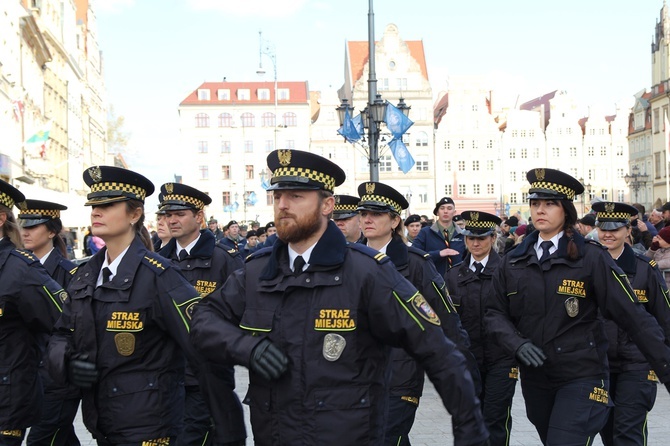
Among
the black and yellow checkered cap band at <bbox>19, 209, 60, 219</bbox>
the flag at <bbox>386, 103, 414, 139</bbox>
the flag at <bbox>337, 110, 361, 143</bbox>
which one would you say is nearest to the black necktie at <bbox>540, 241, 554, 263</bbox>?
the black and yellow checkered cap band at <bbox>19, 209, 60, 219</bbox>

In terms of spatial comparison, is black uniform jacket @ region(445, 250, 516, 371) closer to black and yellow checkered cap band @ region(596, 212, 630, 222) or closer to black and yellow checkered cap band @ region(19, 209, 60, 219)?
black and yellow checkered cap band @ region(596, 212, 630, 222)

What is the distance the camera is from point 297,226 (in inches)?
168

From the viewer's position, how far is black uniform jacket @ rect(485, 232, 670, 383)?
19.6ft

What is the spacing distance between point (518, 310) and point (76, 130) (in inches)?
2435

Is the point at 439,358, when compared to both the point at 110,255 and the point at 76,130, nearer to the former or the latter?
the point at 110,255

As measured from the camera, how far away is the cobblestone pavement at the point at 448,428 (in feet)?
29.3

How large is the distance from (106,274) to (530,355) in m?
2.68

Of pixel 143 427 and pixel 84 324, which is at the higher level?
pixel 84 324

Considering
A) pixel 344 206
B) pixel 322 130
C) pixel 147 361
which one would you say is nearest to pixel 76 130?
pixel 322 130

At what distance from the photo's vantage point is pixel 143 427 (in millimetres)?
4816

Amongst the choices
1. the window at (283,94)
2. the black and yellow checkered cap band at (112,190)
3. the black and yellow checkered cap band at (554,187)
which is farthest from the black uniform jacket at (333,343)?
the window at (283,94)

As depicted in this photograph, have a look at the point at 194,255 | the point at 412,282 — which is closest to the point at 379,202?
the point at 412,282

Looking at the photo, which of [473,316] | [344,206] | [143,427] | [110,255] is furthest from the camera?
[344,206]

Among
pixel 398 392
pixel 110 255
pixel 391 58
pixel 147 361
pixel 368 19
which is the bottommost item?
pixel 398 392
